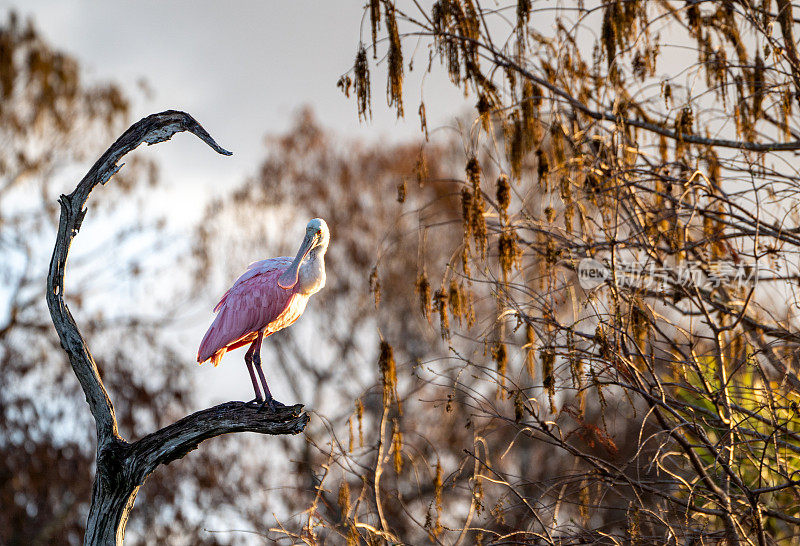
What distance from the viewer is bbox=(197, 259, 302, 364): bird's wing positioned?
4887 mm

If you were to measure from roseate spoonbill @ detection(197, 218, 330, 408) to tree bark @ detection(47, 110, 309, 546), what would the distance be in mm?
349

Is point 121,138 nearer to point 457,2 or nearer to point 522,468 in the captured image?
point 457,2

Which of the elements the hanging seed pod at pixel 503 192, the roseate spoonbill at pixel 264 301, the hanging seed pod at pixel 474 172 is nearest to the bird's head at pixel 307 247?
the roseate spoonbill at pixel 264 301

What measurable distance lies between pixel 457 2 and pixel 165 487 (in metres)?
10.7

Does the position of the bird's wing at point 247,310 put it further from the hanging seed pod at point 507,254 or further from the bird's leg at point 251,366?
the hanging seed pod at point 507,254

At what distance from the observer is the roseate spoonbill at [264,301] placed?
4723 mm

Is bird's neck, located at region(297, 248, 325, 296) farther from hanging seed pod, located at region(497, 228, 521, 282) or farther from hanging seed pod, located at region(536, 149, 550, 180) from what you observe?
hanging seed pod, located at region(536, 149, 550, 180)

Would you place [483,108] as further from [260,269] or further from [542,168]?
[260,269]

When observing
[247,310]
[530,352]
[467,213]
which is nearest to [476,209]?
[467,213]

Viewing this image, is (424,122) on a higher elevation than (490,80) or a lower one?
lower

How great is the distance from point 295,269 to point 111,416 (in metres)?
1.38

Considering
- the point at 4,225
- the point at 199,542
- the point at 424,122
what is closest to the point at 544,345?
the point at 424,122

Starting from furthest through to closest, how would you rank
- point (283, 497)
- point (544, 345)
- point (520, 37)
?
point (283, 497) < point (520, 37) < point (544, 345)

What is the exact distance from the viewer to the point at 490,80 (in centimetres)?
560
